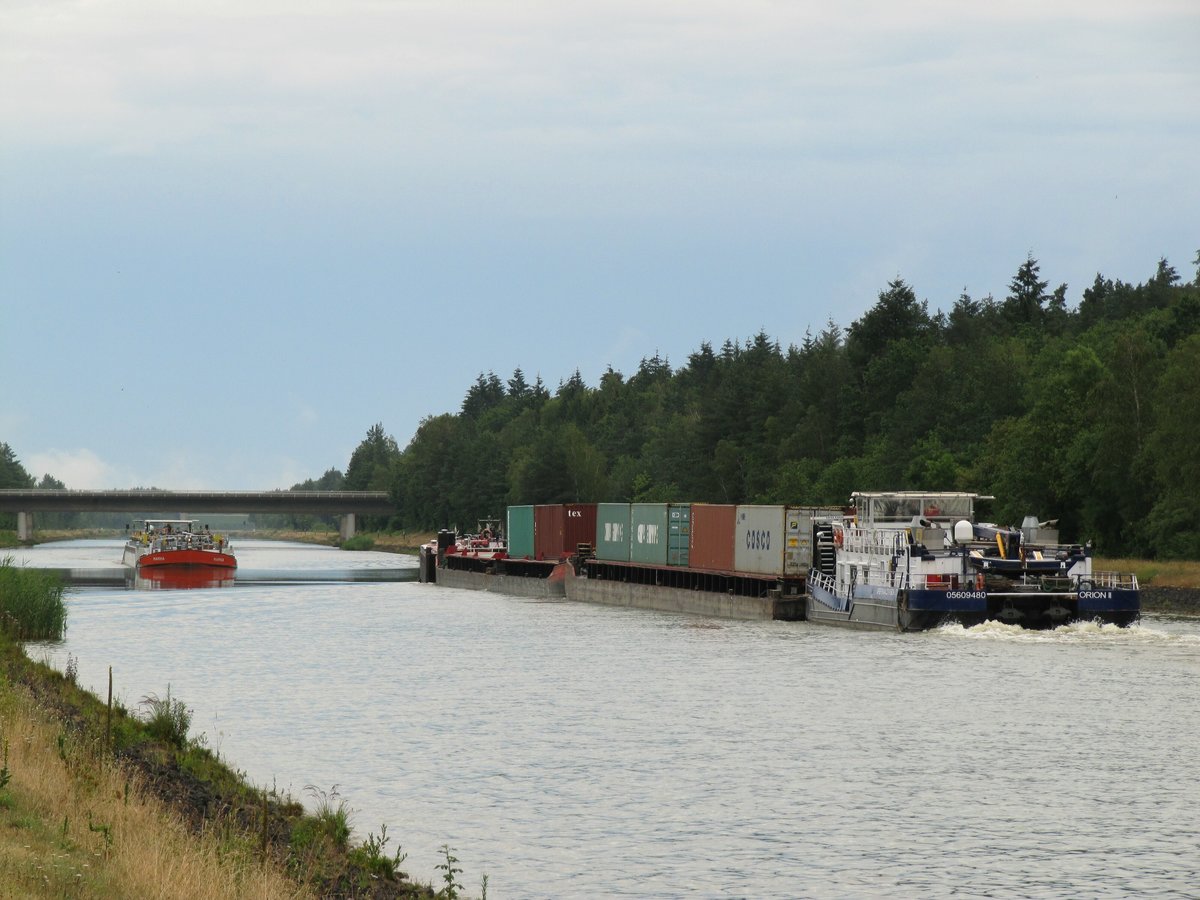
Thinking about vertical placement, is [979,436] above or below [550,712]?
above

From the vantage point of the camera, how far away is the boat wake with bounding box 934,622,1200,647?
54.9 meters

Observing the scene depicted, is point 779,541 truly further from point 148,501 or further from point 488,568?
point 148,501

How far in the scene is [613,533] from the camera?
312ft

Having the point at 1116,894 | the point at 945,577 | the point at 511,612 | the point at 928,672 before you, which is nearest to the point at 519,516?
the point at 511,612

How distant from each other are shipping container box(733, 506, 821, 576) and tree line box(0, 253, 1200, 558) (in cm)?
2634

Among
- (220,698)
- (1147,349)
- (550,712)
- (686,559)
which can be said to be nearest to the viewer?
(550,712)

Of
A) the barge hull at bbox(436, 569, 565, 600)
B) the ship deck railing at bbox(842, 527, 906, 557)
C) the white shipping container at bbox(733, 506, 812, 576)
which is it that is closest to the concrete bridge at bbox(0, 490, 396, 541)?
the barge hull at bbox(436, 569, 565, 600)

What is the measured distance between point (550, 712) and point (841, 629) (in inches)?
1067

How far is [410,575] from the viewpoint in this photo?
13888cm

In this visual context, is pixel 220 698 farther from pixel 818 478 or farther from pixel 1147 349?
pixel 818 478

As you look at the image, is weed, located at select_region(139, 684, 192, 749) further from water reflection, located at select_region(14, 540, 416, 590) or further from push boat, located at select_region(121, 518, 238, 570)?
push boat, located at select_region(121, 518, 238, 570)

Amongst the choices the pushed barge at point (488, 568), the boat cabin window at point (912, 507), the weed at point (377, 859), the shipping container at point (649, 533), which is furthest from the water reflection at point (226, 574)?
the weed at point (377, 859)

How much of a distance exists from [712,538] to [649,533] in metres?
8.59

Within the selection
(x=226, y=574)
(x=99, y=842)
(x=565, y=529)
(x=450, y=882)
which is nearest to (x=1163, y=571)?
(x=565, y=529)
